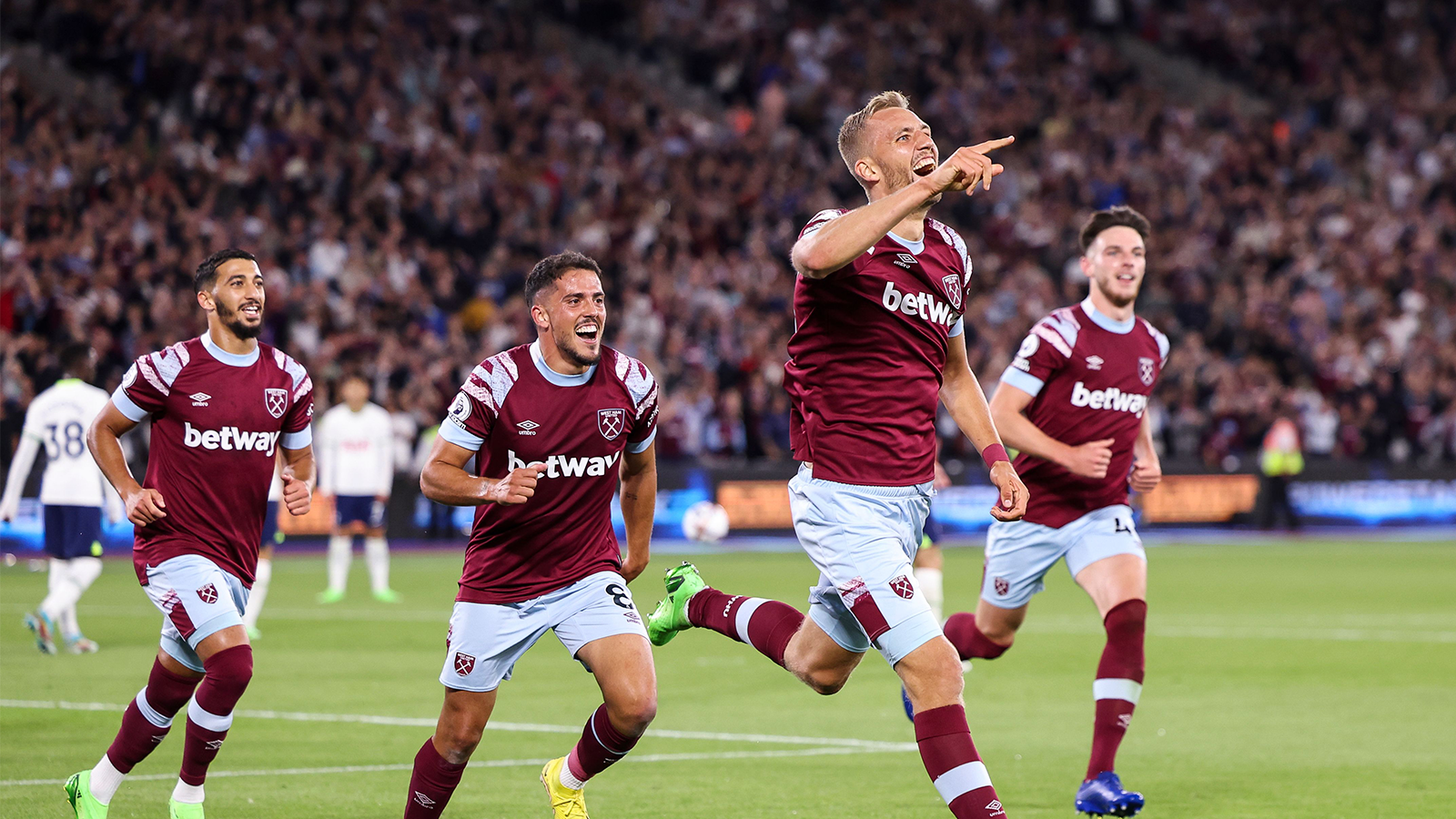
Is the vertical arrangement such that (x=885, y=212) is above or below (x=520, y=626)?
above

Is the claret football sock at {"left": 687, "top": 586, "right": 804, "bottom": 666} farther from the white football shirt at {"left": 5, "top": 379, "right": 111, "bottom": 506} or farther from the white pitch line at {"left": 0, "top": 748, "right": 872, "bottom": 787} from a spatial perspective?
the white football shirt at {"left": 5, "top": 379, "right": 111, "bottom": 506}

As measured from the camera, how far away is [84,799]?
7.44 metres

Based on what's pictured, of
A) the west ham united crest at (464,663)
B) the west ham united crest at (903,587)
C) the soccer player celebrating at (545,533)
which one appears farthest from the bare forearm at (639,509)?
the west ham united crest at (903,587)

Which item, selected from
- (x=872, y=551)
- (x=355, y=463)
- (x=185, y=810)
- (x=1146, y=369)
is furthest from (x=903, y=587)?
(x=355, y=463)

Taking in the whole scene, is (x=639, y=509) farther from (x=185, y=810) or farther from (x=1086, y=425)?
(x=1086, y=425)

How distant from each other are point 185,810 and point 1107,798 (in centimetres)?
395

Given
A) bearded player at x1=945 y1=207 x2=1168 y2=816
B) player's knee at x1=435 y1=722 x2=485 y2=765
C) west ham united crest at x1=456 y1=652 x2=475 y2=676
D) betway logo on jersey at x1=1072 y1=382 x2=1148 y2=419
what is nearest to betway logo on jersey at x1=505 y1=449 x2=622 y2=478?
west ham united crest at x1=456 y1=652 x2=475 y2=676

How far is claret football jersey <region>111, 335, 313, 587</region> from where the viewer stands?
301 inches

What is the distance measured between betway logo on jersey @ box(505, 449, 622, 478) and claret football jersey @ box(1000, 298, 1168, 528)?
2.65 meters

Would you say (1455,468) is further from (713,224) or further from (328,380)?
(328,380)

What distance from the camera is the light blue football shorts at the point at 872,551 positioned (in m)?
6.28

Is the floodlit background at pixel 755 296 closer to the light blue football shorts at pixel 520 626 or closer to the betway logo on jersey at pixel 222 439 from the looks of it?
the light blue football shorts at pixel 520 626

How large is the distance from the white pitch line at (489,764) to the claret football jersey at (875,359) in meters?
3.54

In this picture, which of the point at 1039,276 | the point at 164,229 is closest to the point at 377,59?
the point at 164,229
